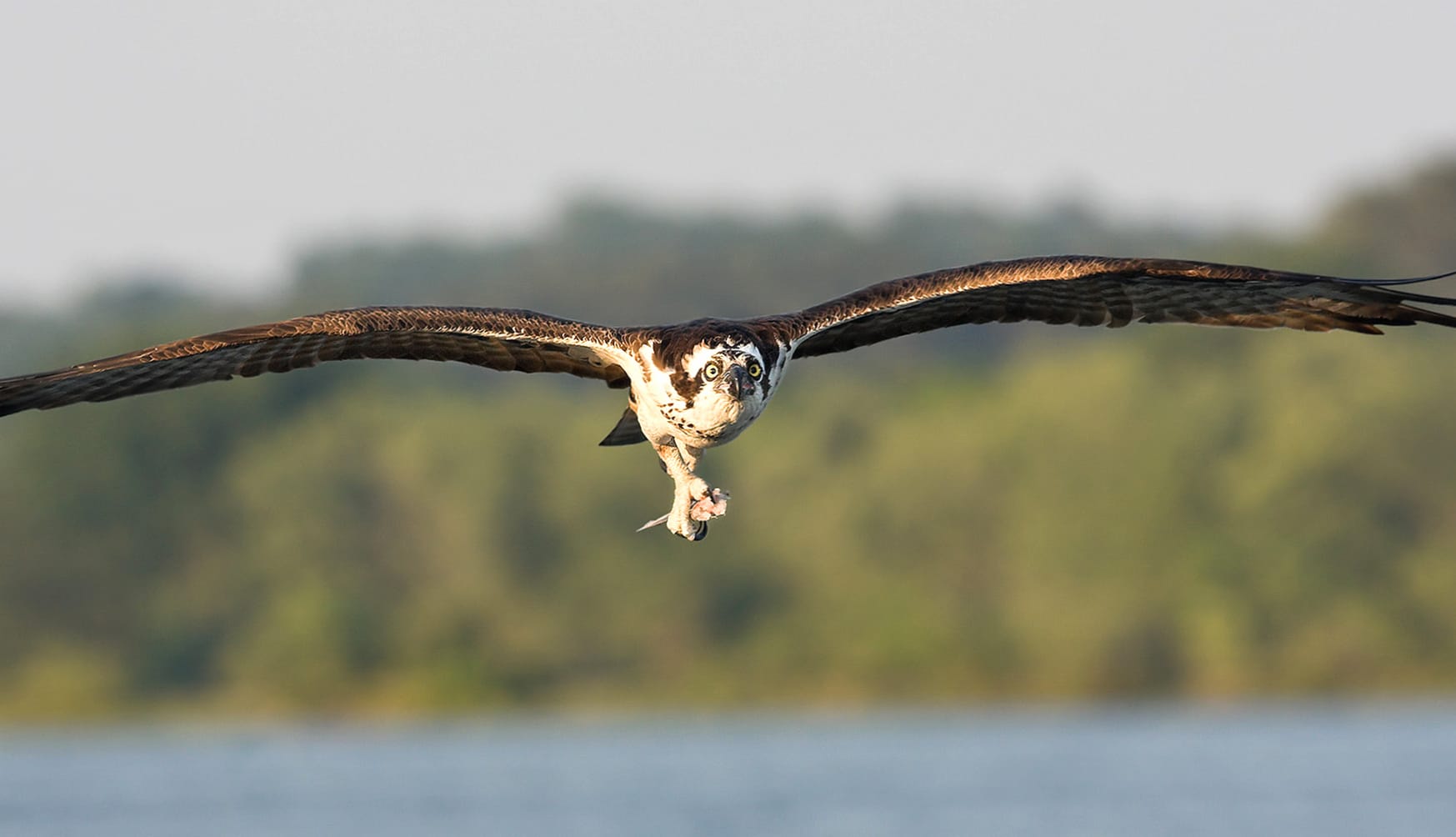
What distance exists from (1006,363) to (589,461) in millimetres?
21313

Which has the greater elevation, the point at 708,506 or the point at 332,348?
the point at 332,348

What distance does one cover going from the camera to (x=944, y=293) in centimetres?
1342

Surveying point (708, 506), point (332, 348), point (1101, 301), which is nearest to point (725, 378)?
point (708, 506)

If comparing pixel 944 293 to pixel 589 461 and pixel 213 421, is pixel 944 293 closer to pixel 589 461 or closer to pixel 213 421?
pixel 589 461

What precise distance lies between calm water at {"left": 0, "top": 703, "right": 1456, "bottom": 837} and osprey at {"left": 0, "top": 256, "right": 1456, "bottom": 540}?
24459mm

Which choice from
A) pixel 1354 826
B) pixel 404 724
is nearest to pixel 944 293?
pixel 1354 826

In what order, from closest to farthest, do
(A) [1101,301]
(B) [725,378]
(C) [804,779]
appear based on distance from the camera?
(B) [725,378] < (A) [1101,301] < (C) [804,779]

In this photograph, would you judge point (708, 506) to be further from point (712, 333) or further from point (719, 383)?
point (712, 333)

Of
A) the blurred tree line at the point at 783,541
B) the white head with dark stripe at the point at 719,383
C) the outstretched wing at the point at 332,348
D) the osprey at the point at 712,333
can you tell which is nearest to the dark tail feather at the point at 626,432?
the osprey at the point at 712,333

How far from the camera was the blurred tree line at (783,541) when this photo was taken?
52.0m

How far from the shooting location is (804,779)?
50375 millimetres

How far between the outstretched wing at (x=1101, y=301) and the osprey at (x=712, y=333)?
1cm

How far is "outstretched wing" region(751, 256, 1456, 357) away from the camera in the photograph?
13.4 meters

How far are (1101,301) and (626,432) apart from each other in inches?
121
